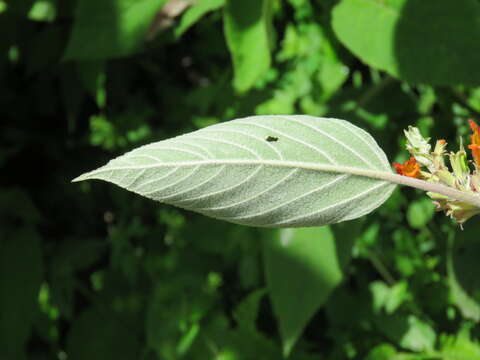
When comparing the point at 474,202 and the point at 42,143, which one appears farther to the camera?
the point at 42,143

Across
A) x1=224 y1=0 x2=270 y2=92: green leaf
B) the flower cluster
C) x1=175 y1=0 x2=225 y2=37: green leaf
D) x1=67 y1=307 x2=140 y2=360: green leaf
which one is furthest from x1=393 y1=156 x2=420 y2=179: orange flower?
x1=67 y1=307 x2=140 y2=360: green leaf

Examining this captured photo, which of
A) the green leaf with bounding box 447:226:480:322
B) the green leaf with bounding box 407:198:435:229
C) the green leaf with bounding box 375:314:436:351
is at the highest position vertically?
the green leaf with bounding box 447:226:480:322

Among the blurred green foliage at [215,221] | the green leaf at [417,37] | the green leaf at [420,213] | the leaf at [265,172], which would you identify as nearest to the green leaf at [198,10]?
the blurred green foliage at [215,221]

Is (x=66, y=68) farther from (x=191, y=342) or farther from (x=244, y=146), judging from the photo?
(x=244, y=146)

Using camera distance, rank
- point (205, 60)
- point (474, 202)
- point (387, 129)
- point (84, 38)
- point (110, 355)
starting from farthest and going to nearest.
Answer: point (205, 60), point (110, 355), point (387, 129), point (84, 38), point (474, 202)

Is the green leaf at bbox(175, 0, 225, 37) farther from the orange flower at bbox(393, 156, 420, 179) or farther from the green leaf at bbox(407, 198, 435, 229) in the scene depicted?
the orange flower at bbox(393, 156, 420, 179)

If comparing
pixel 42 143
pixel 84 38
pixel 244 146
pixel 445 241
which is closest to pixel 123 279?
pixel 42 143

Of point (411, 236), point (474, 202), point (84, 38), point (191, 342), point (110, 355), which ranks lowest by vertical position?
point (110, 355)
